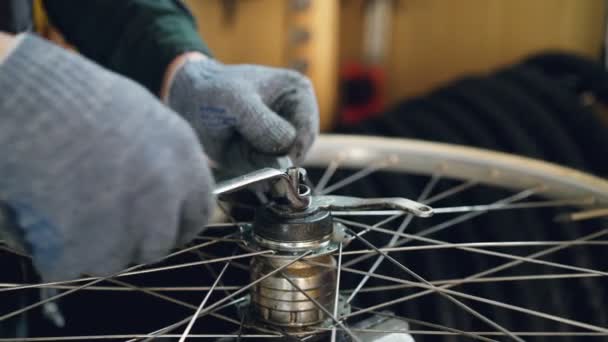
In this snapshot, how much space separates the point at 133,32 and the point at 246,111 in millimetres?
241

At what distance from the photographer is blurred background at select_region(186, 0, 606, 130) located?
4.41 feet

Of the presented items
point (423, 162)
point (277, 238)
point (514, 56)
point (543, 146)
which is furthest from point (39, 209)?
point (514, 56)

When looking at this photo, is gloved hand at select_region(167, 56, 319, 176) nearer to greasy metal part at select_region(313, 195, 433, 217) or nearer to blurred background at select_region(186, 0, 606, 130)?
greasy metal part at select_region(313, 195, 433, 217)

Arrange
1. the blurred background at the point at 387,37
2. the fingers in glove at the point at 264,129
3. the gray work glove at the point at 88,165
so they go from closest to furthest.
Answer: the gray work glove at the point at 88,165
the fingers in glove at the point at 264,129
the blurred background at the point at 387,37

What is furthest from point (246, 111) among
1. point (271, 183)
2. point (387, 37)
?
point (387, 37)

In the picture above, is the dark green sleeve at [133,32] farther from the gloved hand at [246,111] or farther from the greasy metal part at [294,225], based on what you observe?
the greasy metal part at [294,225]

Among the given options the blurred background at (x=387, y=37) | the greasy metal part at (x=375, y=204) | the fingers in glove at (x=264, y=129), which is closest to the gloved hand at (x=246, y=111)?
the fingers in glove at (x=264, y=129)

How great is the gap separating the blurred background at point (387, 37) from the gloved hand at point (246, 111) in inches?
26.2

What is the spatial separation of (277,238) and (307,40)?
0.92 meters

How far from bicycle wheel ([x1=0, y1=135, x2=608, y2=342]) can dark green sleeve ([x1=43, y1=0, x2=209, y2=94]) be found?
0.63 ft

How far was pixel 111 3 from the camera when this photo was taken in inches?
30.8

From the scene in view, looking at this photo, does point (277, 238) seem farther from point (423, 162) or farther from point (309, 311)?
point (423, 162)

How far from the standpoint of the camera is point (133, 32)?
Answer: 76 cm

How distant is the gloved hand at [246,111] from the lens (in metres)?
0.59
